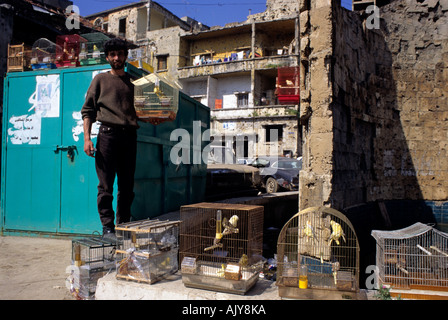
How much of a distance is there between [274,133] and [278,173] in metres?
9.31

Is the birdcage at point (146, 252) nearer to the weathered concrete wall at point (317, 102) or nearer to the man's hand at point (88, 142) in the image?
the man's hand at point (88, 142)

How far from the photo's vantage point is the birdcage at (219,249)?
9.87 feet

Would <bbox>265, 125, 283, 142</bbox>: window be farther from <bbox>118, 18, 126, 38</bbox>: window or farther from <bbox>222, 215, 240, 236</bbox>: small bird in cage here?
<bbox>222, 215, 240, 236</bbox>: small bird in cage

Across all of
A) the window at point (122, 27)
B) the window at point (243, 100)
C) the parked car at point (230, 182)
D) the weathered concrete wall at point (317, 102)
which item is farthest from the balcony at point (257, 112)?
the weathered concrete wall at point (317, 102)

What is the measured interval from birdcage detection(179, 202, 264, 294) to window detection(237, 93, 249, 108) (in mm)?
21063

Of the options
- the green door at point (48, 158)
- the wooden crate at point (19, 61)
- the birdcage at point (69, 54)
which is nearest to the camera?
the green door at point (48, 158)

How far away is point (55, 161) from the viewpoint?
18.4 ft

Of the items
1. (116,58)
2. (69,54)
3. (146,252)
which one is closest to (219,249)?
(146,252)

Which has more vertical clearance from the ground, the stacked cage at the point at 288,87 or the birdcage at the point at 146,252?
the stacked cage at the point at 288,87

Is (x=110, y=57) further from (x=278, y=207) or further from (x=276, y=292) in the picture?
(x=278, y=207)

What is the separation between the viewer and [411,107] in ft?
25.6

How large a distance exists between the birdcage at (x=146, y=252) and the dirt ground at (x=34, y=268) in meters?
0.68
